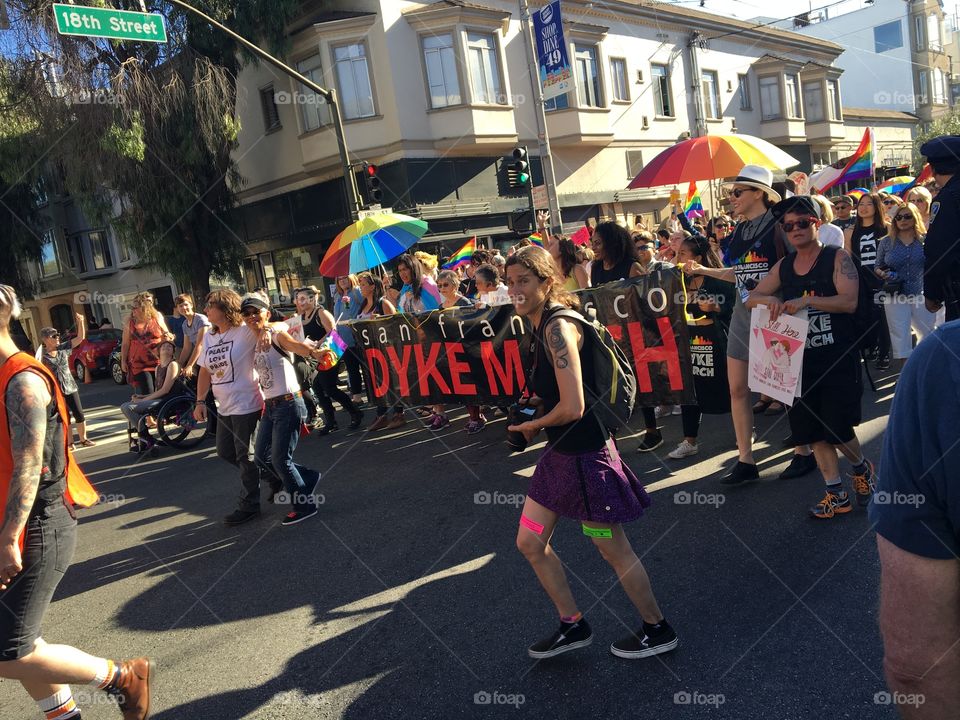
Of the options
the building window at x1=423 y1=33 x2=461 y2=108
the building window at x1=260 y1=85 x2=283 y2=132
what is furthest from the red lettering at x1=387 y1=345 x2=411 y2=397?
the building window at x1=260 y1=85 x2=283 y2=132

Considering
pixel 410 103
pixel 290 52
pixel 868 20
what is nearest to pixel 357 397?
Result: pixel 410 103

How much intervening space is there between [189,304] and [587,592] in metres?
7.51

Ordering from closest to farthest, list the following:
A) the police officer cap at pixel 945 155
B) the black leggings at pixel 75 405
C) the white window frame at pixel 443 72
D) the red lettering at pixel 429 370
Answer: the police officer cap at pixel 945 155, the red lettering at pixel 429 370, the black leggings at pixel 75 405, the white window frame at pixel 443 72

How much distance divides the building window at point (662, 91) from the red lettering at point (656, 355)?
23.0m

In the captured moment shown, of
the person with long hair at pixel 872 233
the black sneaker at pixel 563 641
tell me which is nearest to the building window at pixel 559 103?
the person with long hair at pixel 872 233

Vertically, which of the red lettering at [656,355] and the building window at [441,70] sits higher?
the building window at [441,70]

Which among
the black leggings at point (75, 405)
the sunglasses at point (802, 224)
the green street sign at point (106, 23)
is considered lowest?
the black leggings at point (75, 405)

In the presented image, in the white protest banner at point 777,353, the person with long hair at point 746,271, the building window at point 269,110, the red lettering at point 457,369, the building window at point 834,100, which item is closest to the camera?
the white protest banner at point 777,353

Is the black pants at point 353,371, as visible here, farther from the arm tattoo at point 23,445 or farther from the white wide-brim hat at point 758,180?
the arm tattoo at point 23,445

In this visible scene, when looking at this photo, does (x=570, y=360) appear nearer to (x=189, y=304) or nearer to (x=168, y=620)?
(x=168, y=620)

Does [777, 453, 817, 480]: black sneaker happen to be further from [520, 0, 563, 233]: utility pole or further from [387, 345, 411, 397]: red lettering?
[520, 0, 563, 233]: utility pole

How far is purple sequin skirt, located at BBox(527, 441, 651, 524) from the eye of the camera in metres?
3.09

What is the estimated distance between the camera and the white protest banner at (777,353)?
446 cm

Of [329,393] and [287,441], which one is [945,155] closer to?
[287,441]
